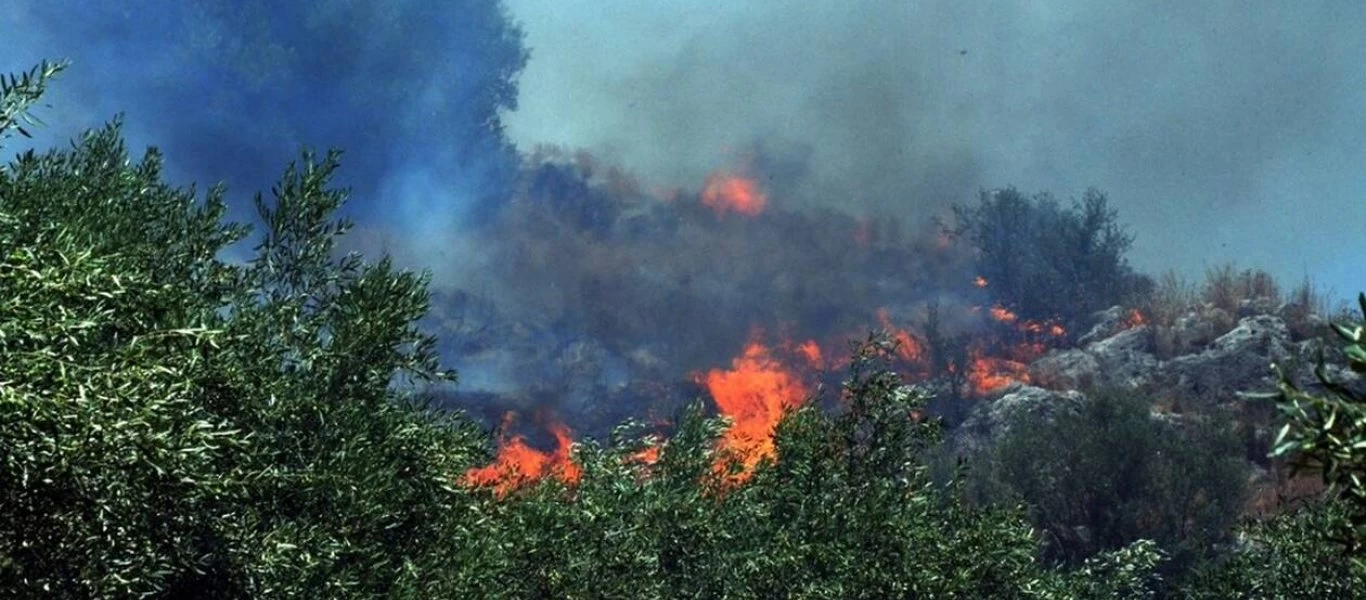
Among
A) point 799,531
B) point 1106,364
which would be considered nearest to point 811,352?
point 1106,364

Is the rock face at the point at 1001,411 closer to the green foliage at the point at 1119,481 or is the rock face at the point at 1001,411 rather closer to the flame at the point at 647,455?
the green foliage at the point at 1119,481

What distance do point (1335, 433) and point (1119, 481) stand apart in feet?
249

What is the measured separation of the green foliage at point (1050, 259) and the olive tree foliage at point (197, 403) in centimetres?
12256

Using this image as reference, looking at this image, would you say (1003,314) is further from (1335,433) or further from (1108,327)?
(1335,433)

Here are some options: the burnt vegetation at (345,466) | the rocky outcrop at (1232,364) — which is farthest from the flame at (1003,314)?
the burnt vegetation at (345,466)

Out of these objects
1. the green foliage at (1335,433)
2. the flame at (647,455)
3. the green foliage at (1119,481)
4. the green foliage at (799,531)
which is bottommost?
the green foliage at (1335,433)

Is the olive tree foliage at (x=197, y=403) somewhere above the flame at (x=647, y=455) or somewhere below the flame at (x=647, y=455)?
below

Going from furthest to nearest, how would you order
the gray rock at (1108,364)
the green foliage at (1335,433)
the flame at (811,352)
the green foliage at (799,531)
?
the flame at (811,352) < the gray rock at (1108,364) < the green foliage at (799,531) < the green foliage at (1335,433)

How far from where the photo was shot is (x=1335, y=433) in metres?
8.15

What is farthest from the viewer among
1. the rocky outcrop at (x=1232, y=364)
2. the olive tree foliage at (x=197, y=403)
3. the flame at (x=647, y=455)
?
the rocky outcrop at (x=1232, y=364)

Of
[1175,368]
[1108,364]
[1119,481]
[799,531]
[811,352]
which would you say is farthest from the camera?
[811,352]

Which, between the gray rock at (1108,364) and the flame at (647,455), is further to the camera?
the gray rock at (1108,364)

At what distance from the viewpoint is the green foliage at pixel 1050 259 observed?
14800cm

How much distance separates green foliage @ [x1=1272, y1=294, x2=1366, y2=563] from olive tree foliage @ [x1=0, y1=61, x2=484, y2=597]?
13.4 metres
